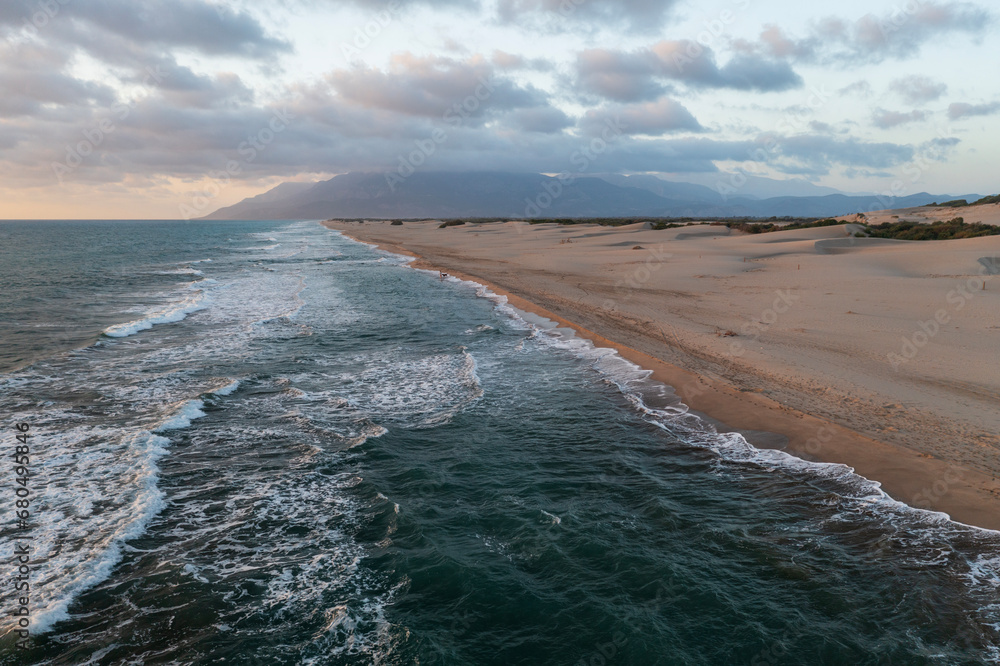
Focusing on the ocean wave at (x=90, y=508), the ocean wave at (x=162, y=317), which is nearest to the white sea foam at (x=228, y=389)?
the ocean wave at (x=90, y=508)

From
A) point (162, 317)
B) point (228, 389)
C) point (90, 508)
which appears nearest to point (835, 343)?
point (228, 389)

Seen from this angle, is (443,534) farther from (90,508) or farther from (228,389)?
(228,389)

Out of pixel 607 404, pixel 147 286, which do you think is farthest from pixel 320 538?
pixel 147 286

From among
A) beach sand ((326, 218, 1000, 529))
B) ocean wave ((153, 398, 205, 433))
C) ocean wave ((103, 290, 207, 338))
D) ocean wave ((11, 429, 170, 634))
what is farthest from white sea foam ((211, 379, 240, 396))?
beach sand ((326, 218, 1000, 529))

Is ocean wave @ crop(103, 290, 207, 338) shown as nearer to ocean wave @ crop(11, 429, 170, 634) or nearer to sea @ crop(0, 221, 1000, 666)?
sea @ crop(0, 221, 1000, 666)

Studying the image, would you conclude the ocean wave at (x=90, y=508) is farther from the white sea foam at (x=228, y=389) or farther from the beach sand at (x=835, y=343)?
the beach sand at (x=835, y=343)
